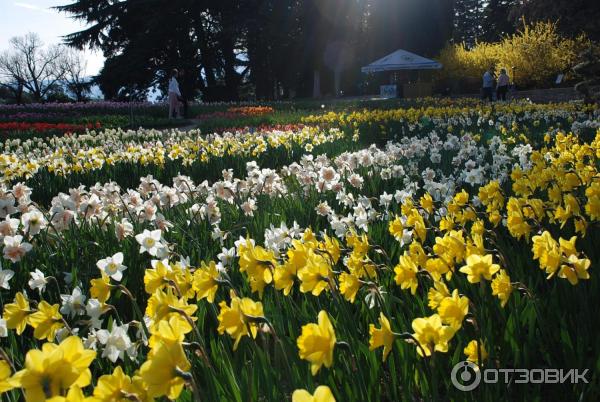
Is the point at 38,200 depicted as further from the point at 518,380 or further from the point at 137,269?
the point at 518,380

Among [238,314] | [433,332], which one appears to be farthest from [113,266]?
[433,332]

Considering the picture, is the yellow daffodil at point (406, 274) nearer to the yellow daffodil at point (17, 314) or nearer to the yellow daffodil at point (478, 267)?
the yellow daffodil at point (478, 267)

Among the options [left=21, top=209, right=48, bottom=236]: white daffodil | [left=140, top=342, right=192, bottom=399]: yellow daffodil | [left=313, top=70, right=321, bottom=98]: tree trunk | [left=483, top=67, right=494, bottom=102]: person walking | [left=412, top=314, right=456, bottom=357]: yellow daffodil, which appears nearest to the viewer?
[left=140, top=342, right=192, bottom=399]: yellow daffodil

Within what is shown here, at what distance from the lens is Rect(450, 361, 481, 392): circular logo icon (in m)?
1.33

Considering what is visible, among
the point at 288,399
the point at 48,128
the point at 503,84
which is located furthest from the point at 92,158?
the point at 503,84

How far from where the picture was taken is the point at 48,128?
488 inches

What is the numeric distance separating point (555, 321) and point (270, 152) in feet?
17.8

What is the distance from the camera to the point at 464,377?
4.68 ft

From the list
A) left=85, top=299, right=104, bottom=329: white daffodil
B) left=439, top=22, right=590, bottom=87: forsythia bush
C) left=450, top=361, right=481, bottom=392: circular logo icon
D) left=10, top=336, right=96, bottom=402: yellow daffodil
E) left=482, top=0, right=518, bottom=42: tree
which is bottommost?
left=450, top=361, right=481, bottom=392: circular logo icon

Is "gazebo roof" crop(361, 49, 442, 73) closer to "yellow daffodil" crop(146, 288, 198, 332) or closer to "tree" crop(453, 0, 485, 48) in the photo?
"yellow daffodil" crop(146, 288, 198, 332)

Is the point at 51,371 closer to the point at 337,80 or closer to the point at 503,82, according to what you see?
the point at 503,82

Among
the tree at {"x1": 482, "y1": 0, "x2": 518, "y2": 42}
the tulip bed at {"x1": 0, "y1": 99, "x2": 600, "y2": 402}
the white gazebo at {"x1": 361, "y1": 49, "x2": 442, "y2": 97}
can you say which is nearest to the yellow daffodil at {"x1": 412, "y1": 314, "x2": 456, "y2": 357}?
the tulip bed at {"x1": 0, "y1": 99, "x2": 600, "y2": 402}

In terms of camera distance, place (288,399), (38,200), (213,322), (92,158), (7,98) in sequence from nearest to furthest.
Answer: (288,399)
(213,322)
(38,200)
(92,158)
(7,98)

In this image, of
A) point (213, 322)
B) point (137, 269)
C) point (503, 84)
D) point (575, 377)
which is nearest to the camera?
point (575, 377)
